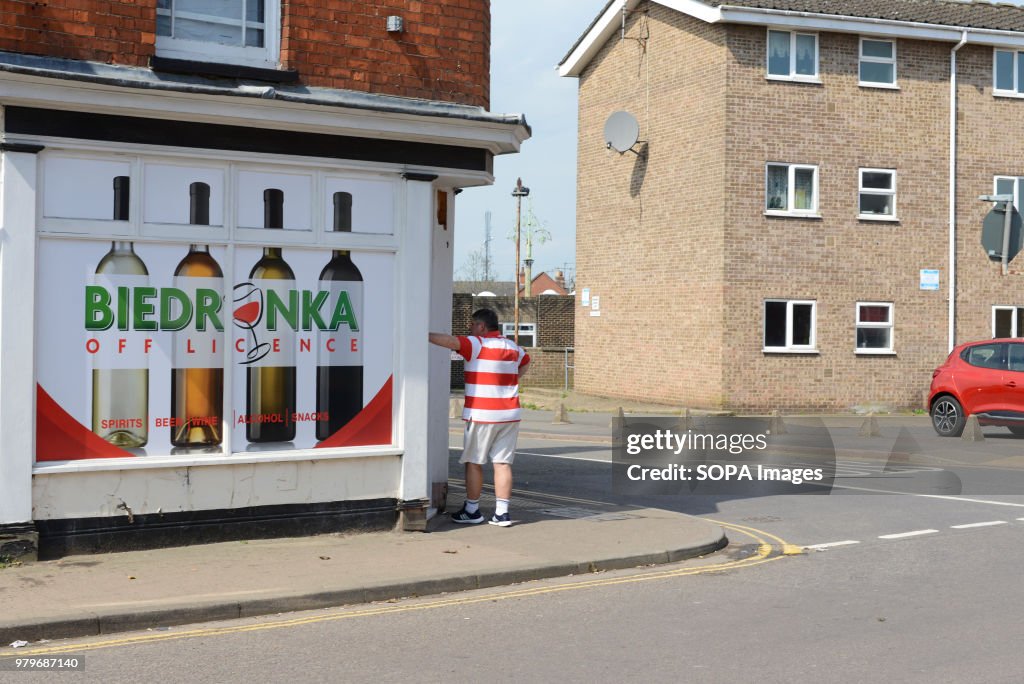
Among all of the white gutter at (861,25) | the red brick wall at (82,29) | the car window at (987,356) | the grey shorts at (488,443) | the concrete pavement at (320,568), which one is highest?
the white gutter at (861,25)

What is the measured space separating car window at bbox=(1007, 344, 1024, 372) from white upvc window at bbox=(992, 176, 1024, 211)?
35.9ft

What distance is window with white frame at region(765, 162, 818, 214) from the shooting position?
2872 centimetres

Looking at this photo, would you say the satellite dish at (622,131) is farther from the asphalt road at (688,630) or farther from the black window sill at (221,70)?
the black window sill at (221,70)

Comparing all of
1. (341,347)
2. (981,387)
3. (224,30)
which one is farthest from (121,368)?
(981,387)

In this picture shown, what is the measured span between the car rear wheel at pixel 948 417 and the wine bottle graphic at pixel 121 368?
15821 millimetres

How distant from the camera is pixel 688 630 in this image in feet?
23.8

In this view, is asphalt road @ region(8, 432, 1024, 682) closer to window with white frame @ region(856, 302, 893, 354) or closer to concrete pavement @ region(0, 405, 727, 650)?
concrete pavement @ region(0, 405, 727, 650)

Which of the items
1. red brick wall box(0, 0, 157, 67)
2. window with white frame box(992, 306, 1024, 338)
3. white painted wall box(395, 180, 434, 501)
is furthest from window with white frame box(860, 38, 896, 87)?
red brick wall box(0, 0, 157, 67)

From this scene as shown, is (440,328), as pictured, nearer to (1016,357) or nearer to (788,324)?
(1016,357)

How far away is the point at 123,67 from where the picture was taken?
9.00m

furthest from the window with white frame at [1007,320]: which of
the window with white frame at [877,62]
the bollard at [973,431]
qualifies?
the bollard at [973,431]

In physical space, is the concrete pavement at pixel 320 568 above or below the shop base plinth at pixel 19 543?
below

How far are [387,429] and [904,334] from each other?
21.7m

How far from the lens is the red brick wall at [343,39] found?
868 cm
